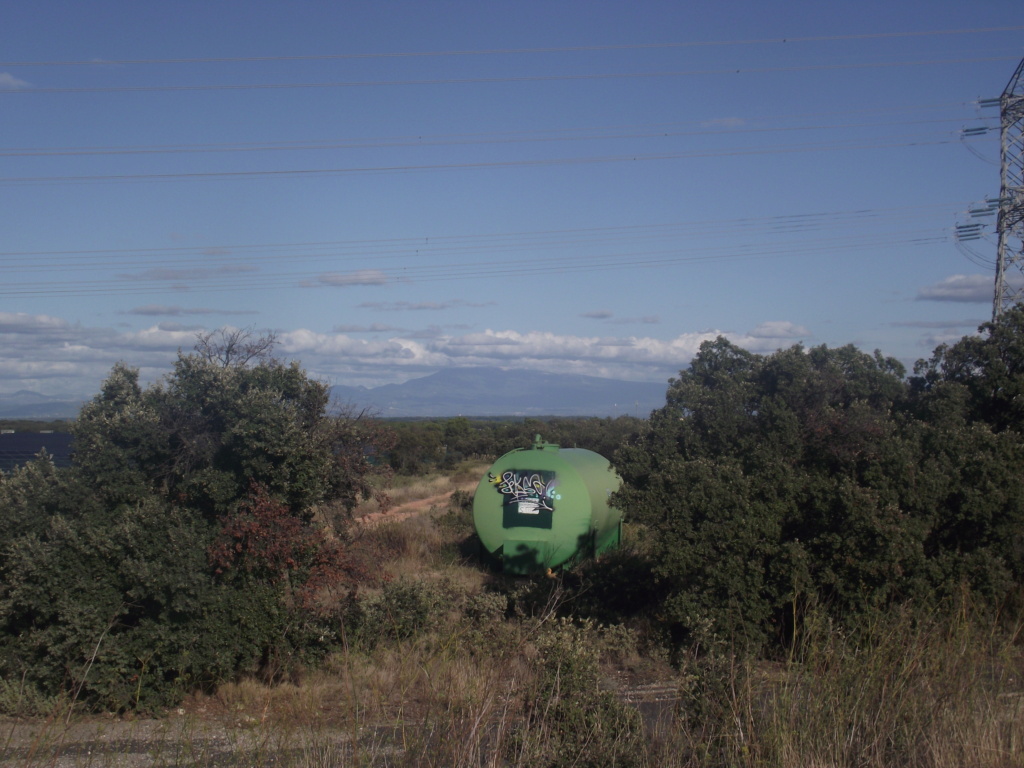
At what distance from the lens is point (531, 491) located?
16125 mm

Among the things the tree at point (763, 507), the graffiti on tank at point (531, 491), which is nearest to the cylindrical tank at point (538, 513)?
the graffiti on tank at point (531, 491)

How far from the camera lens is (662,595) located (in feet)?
45.9

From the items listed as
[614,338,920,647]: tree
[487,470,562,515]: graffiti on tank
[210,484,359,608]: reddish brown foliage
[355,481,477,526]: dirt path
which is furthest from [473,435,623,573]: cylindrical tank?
[355,481,477,526]: dirt path

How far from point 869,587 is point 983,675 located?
5459mm

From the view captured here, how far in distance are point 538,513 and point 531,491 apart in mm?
471

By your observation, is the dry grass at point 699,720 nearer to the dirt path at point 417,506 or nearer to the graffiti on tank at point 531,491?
the graffiti on tank at point 531,491

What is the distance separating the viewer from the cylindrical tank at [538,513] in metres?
16.0

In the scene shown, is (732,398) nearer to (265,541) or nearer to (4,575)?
(265,541)

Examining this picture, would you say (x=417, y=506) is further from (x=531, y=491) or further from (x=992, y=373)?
(x=992, y=373)

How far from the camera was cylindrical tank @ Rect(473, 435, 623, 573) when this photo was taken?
16.0m

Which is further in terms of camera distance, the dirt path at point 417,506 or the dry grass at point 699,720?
the dirt path at point 417,506

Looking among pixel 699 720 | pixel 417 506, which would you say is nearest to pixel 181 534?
pixel 699 720

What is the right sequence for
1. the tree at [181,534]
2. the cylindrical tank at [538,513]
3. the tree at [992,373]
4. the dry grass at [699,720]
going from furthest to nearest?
the cylindrical tank at [538,513], the tree at [992,373], the tree at [181,534], the dry grass at [699,720]

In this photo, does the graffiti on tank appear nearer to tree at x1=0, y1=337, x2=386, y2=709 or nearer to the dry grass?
tree at x1=0, y1=337, x2=386, y2=709
